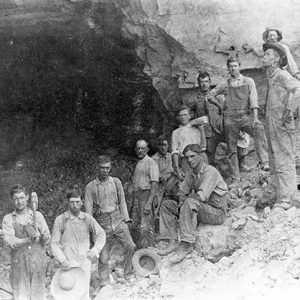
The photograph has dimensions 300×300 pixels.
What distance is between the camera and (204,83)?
8531 mm

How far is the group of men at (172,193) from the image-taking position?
6.76m

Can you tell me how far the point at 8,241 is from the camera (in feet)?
21.9

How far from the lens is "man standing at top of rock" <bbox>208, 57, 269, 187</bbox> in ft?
26.8

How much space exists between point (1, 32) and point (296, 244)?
20.9 ft

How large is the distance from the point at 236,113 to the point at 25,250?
132 inches

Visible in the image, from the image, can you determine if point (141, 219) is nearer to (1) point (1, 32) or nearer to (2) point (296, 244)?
(2) point (296, 244)

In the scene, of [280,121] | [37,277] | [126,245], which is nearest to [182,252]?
[126,245]

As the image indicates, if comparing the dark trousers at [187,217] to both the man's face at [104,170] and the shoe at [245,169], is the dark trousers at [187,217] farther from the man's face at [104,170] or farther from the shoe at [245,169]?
the shoe at [245,169]

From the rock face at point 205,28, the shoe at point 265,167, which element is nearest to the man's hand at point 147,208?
the shoe at point 265,167

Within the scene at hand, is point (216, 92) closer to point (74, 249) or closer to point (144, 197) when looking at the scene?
Result: point (144, 197)

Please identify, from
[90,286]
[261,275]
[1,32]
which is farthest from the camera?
[1,32]

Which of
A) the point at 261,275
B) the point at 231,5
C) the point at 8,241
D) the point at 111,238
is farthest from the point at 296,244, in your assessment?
the point at 231,5

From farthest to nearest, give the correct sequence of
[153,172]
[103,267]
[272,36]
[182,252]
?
1. [153,172]
2. [103,267]
3. [272,36]
4. [182,252]

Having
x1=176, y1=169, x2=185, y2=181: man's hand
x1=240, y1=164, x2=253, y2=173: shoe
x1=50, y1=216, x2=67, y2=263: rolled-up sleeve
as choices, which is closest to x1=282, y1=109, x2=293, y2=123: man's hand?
x1=240, y1=164, x2=253, y2=173: shoe
